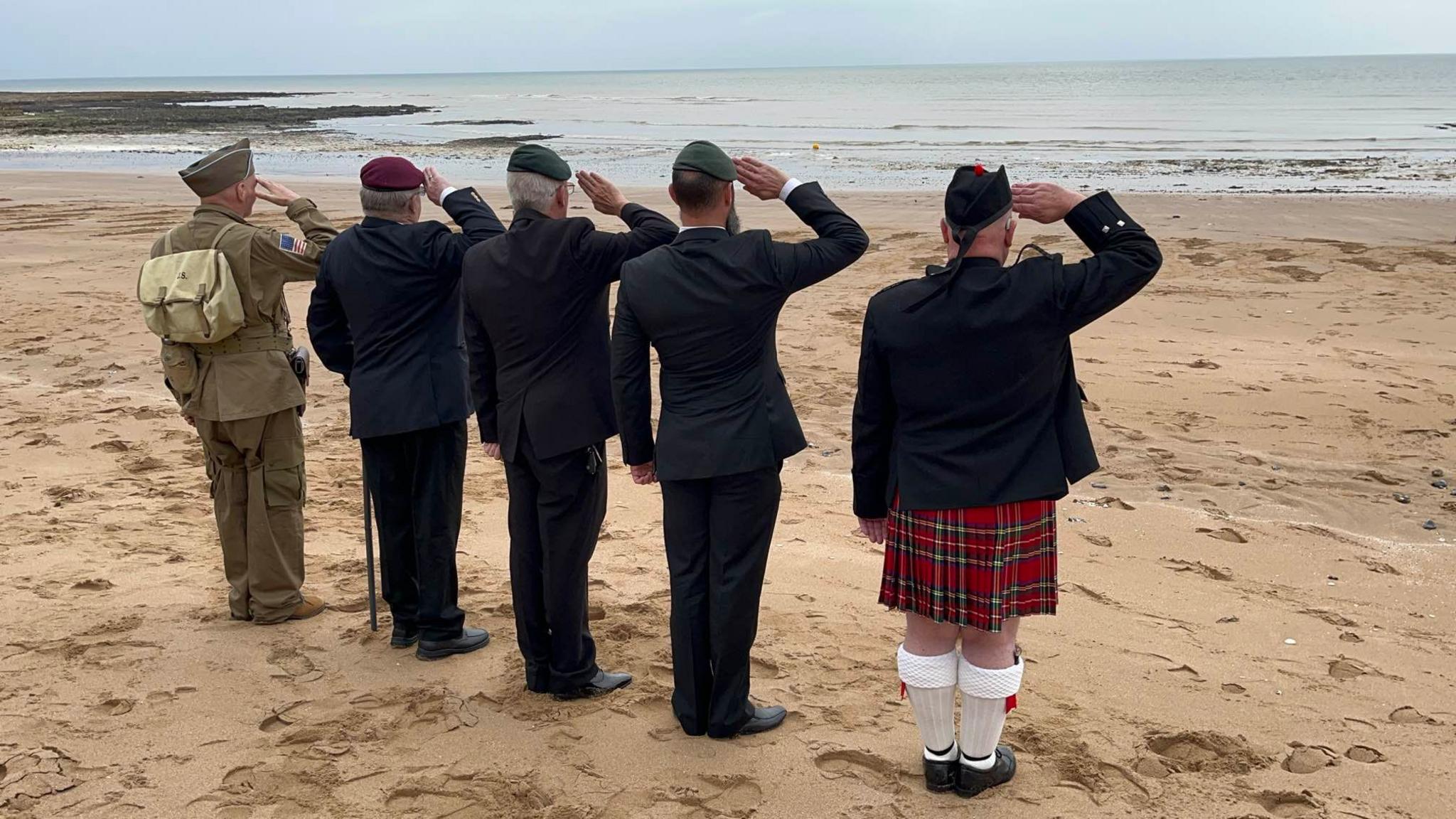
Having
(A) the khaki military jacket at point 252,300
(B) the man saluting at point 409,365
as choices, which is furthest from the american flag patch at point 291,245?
(B) the man saluting at point 409,365

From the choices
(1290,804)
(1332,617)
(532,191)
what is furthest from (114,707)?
(1332,617)

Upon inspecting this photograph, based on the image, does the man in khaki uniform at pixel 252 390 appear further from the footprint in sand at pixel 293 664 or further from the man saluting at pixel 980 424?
the man saluting at pixel 980 424

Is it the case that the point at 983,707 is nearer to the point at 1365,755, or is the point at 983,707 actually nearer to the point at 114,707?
the point at 1365,755

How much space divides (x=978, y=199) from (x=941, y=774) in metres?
1.68

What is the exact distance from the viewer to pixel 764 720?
12.6ft

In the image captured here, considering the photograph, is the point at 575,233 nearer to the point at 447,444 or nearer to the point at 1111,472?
the point at 447,444

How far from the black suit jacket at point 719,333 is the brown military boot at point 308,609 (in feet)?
6.59

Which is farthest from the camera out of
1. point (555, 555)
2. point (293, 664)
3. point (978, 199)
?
point (293, 664)

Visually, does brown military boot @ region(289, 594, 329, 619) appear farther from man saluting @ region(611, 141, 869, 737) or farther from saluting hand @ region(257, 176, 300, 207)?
man saluting @ region(611, 141, 869, 737)

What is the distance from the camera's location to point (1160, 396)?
8.34 metres

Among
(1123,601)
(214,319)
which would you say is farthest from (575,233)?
(1123,601)

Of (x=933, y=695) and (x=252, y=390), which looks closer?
(x=933, y=695)

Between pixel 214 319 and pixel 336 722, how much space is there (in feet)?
5.22

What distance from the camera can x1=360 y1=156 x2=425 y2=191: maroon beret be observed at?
418 cm
